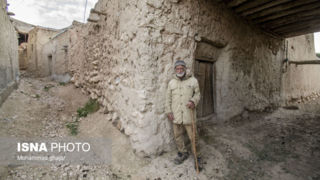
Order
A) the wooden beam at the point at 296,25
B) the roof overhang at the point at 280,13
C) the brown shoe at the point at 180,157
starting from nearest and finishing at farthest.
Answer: the brown shoe at the point at 180,157
the roof overhang at the point at 280,13
the wooden beam at the point at 296,25

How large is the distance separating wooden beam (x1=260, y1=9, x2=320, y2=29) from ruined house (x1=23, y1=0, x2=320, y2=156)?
22 millimetres

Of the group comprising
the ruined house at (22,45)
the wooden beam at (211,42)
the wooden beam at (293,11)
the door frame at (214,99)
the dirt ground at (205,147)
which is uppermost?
the ruined house at (22,45)

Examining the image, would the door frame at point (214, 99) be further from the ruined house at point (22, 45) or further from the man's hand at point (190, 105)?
the ruined house at point (22, 45)

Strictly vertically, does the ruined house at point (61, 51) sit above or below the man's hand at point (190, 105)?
above

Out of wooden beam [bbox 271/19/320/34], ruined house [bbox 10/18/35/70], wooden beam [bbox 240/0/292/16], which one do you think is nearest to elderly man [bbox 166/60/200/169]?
wooden beam [bbox 240/0/292/16]

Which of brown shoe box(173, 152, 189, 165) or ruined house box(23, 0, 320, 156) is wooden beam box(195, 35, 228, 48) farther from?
brown shoe box(173, 152, 189, 165)

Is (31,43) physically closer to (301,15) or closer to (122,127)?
(122,127)

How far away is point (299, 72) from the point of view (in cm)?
786

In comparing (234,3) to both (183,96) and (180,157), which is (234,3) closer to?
(183,96)

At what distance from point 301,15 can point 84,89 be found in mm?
6493

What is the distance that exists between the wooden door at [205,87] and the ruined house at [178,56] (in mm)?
23

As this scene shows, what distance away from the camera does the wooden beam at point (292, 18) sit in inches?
151

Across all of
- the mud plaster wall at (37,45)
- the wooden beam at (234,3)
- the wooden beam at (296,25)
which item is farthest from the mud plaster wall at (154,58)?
the mud plaster wall at (37,45)

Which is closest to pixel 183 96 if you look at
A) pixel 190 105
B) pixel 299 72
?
pixel 190 105
